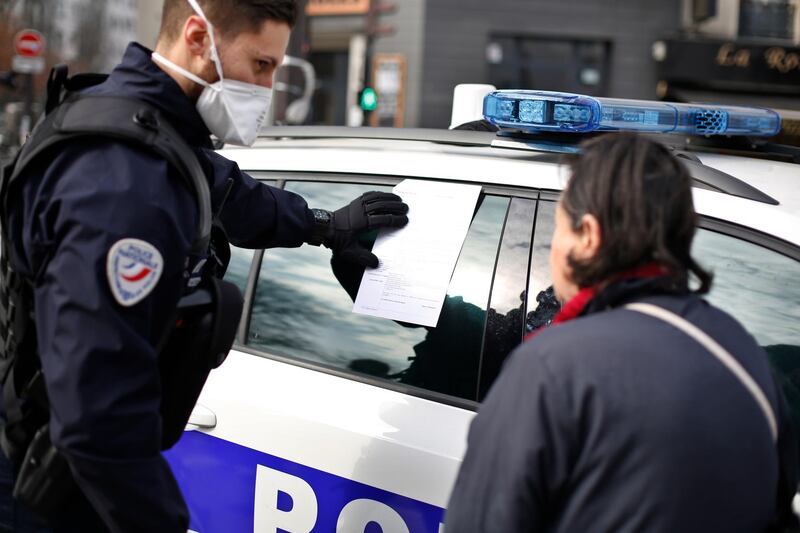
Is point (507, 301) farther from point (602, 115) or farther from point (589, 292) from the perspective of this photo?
point (589, 292)

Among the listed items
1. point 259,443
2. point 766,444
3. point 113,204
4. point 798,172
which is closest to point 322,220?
point 259,443

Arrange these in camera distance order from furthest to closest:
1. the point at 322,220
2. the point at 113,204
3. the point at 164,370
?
the point at 322,220, the point at 164,370, the point at 113,204

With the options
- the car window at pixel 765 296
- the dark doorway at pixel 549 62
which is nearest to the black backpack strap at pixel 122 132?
the car window at pixel 765 296

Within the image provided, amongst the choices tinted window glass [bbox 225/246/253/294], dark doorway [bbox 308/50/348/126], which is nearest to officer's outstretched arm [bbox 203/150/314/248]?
tinted window glass [bbox 225/246/253/294]

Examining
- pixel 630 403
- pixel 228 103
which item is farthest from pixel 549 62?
pixel 630 403

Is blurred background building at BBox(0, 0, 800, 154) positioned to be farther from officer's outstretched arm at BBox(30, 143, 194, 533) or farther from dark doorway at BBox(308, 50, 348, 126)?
officer's outstretched arm at BBox(30, 143, 194, 533)

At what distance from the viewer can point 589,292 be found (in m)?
1.39

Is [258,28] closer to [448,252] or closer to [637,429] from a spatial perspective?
[448,252]

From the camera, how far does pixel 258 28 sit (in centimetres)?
181

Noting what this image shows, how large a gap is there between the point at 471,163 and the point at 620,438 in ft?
3.78

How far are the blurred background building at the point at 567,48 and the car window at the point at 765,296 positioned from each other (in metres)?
14.6

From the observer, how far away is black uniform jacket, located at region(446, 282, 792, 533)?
1.24 m

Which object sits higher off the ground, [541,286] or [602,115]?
[602,115]

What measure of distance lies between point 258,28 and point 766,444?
1.14 metres
